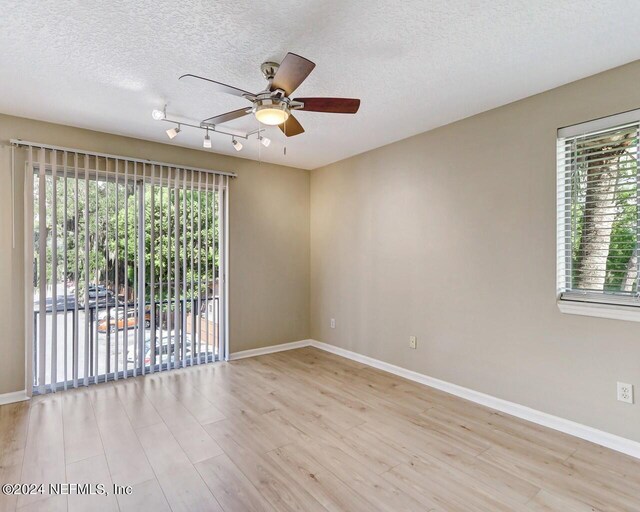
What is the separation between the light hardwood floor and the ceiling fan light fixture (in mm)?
2175

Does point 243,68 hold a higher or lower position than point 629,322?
higher

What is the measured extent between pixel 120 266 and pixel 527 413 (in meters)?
4.01

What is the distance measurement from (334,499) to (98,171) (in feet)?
11.7

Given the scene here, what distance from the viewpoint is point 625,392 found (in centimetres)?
232

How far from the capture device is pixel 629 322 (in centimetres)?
230

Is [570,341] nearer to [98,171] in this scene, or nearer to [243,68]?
[243,68]

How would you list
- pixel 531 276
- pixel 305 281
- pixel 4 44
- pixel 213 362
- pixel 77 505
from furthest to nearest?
pixel 305 281 < pixel 213 362 < pixel 531 276 < pixel 4 44 < pixel 77 505

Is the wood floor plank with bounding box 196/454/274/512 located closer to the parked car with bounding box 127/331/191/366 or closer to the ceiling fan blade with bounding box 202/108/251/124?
the parked car with bounding box 127/331/191/366

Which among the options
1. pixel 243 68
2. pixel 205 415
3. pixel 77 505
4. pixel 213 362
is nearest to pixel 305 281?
pixel 213 362

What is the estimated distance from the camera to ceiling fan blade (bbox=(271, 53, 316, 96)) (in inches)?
68.9

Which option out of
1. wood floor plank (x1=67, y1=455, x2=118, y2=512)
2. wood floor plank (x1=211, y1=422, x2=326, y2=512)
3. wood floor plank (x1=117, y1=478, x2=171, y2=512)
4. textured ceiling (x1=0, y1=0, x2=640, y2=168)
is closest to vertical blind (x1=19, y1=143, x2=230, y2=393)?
textured ceiling (x1=0, y1=0, x2=640, y2=168)

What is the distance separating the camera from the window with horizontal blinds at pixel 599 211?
92.3 inches

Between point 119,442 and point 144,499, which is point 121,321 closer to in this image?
point 119,442

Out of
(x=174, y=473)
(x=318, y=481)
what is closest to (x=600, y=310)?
(x=318, y=481)
